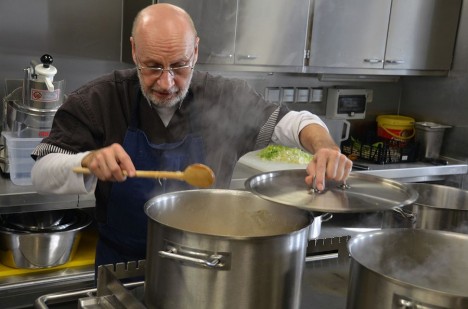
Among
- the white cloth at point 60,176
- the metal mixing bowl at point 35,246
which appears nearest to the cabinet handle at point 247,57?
the metal mixing bowl at point 35,246

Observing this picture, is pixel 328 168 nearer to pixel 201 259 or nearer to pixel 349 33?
pixel 201 259

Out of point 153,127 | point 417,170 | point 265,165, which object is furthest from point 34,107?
point 417,170

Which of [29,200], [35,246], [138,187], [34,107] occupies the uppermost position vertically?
[34,107]

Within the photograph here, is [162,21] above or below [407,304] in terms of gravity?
above

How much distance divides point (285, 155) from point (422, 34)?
1219 millimetres

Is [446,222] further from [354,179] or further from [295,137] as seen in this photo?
[295,137]

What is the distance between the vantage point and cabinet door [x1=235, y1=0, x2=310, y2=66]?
2838 millimetres

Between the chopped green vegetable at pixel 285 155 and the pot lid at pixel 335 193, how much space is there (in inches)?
61.4

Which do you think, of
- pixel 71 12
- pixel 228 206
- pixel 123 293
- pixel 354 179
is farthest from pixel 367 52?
pixel 123 293

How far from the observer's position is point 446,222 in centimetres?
126

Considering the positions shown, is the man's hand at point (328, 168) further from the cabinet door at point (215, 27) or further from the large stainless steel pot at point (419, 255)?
the cabinet door at point (215, 27)

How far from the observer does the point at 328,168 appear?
127 cm

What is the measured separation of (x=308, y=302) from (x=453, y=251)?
314mm

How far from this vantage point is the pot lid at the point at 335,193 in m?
1.14
